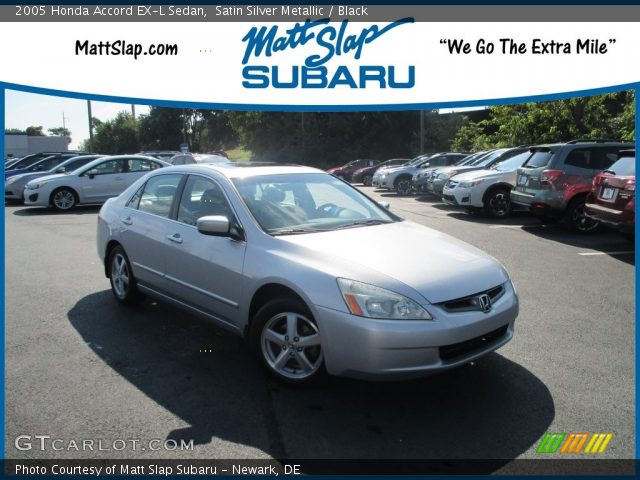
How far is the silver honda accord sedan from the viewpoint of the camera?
3453 mm

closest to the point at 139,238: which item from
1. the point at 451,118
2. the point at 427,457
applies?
the point at 427,457

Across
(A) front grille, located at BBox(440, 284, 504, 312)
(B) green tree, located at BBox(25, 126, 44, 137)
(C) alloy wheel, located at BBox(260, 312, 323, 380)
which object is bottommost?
(C) alloy wheel, located at BBox(260, 312, 323, 380)

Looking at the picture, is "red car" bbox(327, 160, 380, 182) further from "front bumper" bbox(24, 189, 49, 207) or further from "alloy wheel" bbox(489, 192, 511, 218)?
"alloy wheel" bbox(489, 192, 511, 218)

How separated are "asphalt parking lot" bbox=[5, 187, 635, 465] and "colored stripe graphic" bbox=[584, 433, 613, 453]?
5 cm

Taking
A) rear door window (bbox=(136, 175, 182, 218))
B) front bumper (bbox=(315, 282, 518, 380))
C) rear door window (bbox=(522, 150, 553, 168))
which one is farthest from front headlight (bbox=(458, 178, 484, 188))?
front bumper (bbox=(315, 282, 518, 380))

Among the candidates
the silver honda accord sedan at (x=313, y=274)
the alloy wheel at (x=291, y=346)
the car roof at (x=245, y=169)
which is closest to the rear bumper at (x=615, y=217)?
the silver honda accord sedan at (x=313, y=274)

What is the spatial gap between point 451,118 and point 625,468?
4413 centimetres

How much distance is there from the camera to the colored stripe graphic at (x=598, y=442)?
3156 millimetres

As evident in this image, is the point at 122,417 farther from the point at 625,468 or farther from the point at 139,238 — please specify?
the point at 625,468

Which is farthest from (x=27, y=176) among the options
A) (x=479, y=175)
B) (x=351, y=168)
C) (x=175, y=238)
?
(x=351, y=168)

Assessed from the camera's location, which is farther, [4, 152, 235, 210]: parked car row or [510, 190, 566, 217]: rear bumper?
[4, 152, 235, 210]: parked car row

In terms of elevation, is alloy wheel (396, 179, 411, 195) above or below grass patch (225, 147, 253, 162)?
below

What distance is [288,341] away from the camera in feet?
12.6

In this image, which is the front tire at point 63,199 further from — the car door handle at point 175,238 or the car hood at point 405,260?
the car hood at point 405,260
